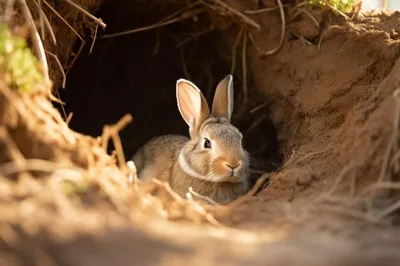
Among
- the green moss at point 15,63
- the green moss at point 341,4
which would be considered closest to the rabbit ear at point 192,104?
the green moss at point 341,4

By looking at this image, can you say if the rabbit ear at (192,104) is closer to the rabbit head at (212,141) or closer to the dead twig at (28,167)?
the rabbit head at (212,141)

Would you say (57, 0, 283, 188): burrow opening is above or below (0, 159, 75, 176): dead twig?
above

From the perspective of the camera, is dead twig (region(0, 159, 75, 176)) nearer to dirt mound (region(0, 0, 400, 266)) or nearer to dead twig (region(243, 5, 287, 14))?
dirt mound (region(0, 0, 400, 266))

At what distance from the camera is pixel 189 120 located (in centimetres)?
602

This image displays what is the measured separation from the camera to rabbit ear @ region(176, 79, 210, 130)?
226 inches

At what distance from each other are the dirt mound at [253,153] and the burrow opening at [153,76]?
30 mm

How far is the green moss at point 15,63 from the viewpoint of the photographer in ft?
11.5

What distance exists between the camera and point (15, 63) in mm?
3535

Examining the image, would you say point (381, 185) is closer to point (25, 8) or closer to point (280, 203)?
point (280, 203)

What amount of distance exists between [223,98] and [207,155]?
728mm

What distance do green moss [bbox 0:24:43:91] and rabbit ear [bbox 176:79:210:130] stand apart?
7.34 ft

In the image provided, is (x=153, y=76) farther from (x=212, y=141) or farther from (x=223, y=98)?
(x=212, y=141)

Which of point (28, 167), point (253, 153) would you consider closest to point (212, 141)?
point (253, 153)

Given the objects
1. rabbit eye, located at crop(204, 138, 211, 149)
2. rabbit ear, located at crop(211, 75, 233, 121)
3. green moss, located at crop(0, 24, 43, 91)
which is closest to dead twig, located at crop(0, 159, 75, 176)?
green moss, located at crop(0, 24, 43, 91)
